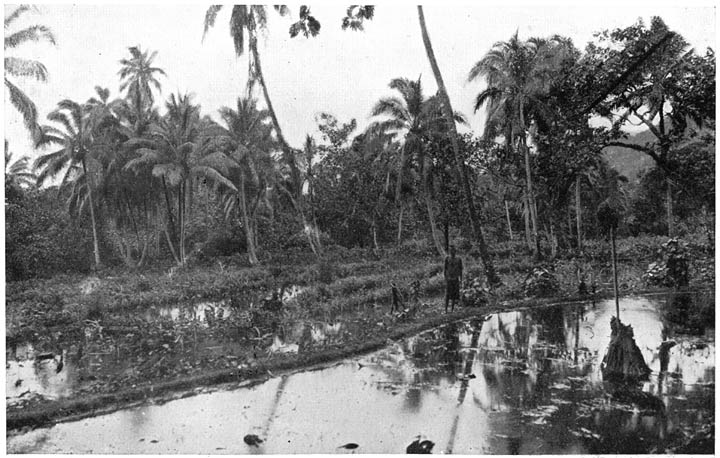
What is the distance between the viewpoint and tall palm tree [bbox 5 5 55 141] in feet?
24.8

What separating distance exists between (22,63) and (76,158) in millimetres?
7612

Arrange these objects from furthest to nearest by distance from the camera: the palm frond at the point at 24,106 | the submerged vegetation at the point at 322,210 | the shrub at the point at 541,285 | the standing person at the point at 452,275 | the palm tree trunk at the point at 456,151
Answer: the shrub at the point at 541,285, the palm tree trunk at the point at 456,151, the standing person at the point at 452,275, the submerged vegetation at the point at 322,210, the palm frond at the point at 24,106

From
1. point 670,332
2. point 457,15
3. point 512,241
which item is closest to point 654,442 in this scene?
point 670,332

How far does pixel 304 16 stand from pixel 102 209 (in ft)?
Answer: 33.4

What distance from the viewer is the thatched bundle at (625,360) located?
646cm

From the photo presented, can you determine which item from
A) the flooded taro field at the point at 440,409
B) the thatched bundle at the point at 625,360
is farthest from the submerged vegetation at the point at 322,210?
the thatched bundle at the point at 625,360

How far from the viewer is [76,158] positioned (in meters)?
15.1

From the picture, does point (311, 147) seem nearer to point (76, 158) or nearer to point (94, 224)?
point (94, 224)

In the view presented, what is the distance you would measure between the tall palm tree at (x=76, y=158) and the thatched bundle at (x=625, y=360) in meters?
10.6

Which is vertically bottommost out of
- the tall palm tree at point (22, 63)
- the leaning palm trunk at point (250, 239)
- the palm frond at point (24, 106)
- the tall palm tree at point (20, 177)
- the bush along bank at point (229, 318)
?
the bush along bank at point (229, 318)

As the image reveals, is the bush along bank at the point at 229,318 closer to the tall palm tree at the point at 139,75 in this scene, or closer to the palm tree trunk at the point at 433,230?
the palm tree trunk at the point at 433,230

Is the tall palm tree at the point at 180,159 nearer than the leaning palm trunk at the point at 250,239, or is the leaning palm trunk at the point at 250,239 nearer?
the leaning palm trunk at the point at 250,239

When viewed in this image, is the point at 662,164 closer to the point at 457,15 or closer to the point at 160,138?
the point at 457,15

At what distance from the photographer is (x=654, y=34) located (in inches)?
330
